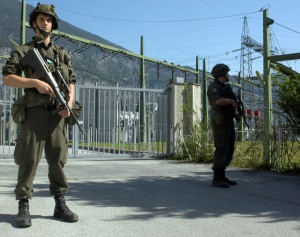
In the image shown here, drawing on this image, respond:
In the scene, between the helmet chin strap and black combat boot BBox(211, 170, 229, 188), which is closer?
the helmet chin strap

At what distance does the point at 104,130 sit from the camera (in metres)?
11.3

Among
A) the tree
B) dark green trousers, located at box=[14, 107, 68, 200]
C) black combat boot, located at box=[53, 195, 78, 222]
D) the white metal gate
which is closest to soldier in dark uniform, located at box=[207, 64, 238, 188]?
the tree

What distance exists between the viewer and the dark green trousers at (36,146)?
3.46m

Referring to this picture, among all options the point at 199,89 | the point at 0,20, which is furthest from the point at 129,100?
the point at 0,20

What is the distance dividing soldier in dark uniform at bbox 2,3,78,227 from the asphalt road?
11.9 inches

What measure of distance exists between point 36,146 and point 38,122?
206mm

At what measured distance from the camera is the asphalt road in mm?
3504

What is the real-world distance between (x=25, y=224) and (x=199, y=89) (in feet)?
26.4

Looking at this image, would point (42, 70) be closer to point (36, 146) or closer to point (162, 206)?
point (36, 146)

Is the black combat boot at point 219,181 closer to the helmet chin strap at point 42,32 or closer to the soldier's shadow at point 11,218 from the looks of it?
the soldier's shadow at point 11,218

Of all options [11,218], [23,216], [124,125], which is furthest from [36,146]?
[124,125]

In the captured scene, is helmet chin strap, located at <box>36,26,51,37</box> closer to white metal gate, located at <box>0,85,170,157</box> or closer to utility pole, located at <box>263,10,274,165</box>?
utility pole, located at <box>263,10,274,165</box>

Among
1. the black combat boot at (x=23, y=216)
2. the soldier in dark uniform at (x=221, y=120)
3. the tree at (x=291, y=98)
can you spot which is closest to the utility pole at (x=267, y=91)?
the tree at (x=291, y=98)

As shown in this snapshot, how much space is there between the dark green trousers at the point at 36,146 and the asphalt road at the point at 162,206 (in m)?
0.40
